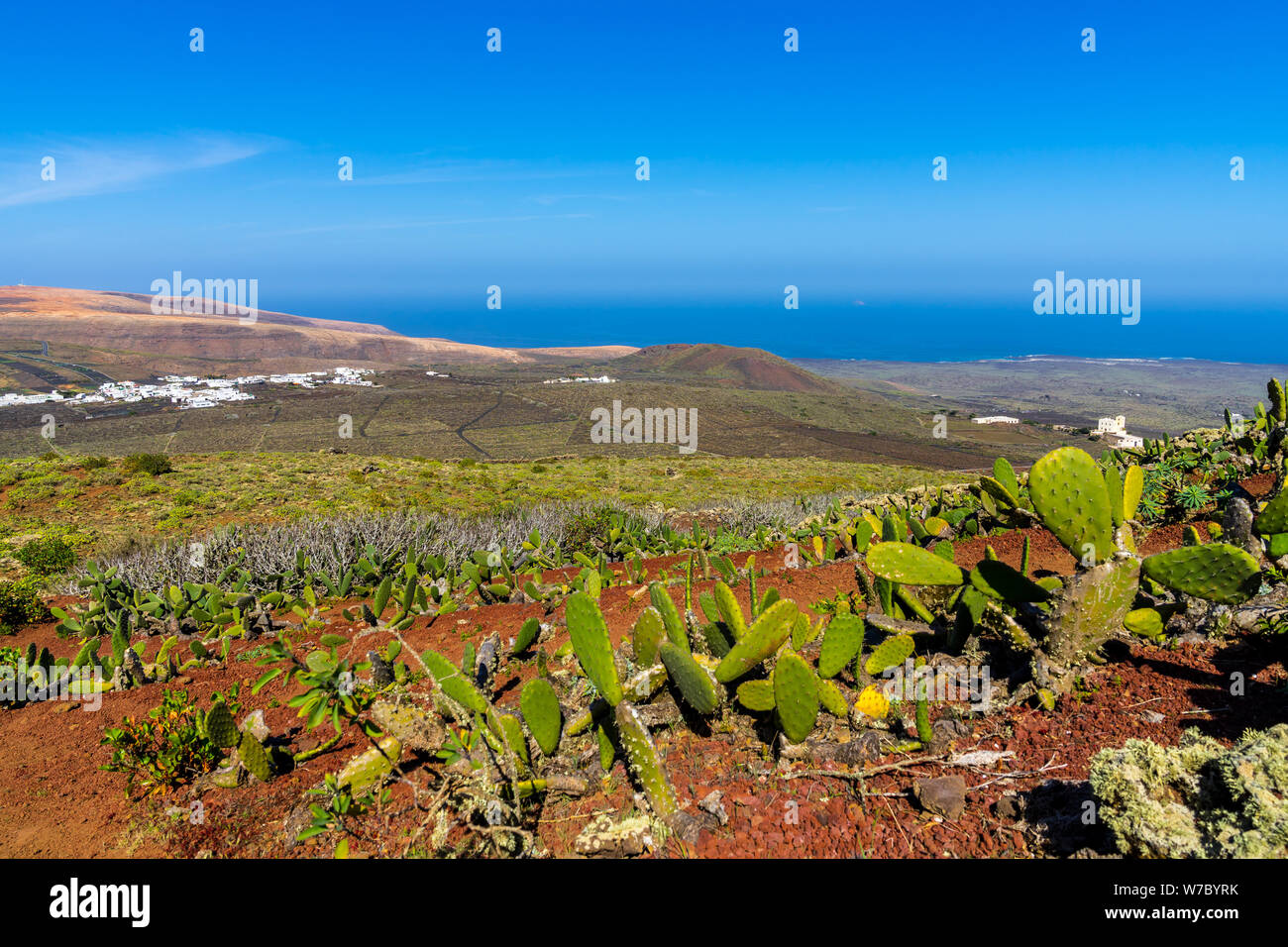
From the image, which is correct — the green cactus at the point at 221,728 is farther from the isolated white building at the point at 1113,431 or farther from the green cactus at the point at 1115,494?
the isolated white building at the point at 1113,431

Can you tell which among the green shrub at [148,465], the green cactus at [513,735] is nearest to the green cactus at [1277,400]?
the green cactus at [513,735]

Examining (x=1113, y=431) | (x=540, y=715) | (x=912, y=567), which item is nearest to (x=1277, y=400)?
(x=912, y=567)

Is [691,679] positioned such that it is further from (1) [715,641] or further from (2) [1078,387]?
(2) [1078,387]

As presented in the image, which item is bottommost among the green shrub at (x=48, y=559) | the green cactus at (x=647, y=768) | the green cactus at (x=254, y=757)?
the green shrub at (x=48, y=559)

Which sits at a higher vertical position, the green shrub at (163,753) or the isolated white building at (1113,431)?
the isolated white building at (1113,431)

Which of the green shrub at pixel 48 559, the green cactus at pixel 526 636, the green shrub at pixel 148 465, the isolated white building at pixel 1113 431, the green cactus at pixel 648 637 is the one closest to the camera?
the green cactus at pixel 648 637

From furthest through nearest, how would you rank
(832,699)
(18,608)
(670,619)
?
(18,608), (670,619), (832,699)
